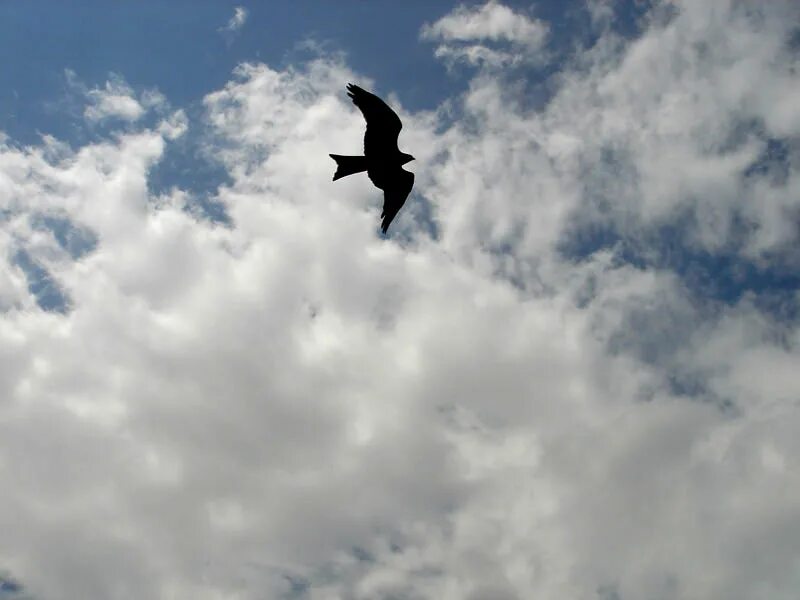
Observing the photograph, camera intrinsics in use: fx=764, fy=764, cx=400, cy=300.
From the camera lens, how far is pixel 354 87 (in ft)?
74.9

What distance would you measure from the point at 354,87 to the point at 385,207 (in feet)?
12.1

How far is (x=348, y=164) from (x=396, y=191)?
1.85 meters

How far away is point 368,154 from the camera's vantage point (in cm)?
2319

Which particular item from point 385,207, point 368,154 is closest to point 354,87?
point 368,154

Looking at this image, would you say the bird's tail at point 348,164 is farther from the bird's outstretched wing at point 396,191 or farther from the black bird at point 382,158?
the bird's outstretched wing at point 396,191

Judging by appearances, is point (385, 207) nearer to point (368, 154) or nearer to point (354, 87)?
point (368, 154)

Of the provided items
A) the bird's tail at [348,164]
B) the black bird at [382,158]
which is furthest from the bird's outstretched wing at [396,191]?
the bird's tail at [348,164]

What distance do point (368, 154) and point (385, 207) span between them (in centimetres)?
169

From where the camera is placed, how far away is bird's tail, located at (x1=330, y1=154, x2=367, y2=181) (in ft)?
73.9

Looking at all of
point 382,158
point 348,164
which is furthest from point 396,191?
point 348,164

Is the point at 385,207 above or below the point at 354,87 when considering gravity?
below

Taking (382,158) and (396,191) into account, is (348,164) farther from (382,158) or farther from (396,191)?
(396,191)

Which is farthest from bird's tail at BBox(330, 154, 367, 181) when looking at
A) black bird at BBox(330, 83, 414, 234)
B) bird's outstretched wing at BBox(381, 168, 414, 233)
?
bird's outstretched wing at BBox(381, 168, 414, 233)

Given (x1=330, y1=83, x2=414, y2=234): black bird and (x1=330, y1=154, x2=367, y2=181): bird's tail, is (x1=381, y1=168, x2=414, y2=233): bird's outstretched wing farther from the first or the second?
(x1=330, y1=154, x2=367, y2=181): bird's tail
